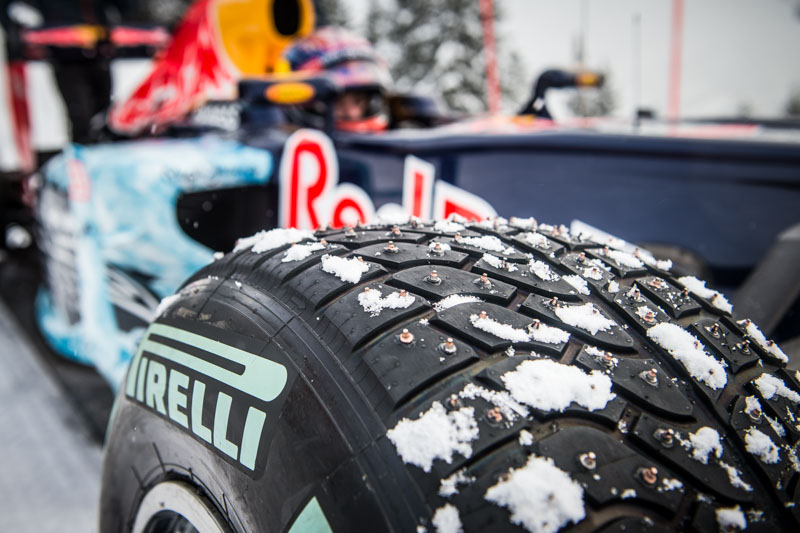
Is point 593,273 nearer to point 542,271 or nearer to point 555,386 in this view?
point 542,271

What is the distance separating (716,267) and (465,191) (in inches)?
27.4

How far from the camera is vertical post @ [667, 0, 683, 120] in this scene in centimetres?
240

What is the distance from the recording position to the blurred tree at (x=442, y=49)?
16469 millimetres

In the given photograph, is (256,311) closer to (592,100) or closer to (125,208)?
(125,208)

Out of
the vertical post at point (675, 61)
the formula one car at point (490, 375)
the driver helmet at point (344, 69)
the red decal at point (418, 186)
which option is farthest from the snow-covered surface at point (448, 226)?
the vertical post at point (675, 61)

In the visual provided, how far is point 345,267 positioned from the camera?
78 cm

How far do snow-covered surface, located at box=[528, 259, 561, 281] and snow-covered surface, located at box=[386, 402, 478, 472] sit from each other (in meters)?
0.31

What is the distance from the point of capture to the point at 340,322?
70 cm

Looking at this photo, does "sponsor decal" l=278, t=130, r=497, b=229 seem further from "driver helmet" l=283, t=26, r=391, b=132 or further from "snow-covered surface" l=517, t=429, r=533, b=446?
"snow-covered surface" l=517, t=429, r=533, b=446

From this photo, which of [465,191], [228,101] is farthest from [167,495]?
[228,101]

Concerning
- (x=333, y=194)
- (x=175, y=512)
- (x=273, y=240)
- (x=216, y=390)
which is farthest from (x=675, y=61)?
(x=175, y=512)

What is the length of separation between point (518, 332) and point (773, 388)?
1.21 feet

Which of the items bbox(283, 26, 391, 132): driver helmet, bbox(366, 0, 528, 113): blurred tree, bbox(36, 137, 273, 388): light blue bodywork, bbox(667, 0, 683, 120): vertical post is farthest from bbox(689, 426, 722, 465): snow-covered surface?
bbox(366, 0, 528, 113): blurred tree

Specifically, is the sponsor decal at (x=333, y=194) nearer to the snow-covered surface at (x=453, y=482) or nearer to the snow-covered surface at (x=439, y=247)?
the snow-covered surface at (x=439, y=247)
